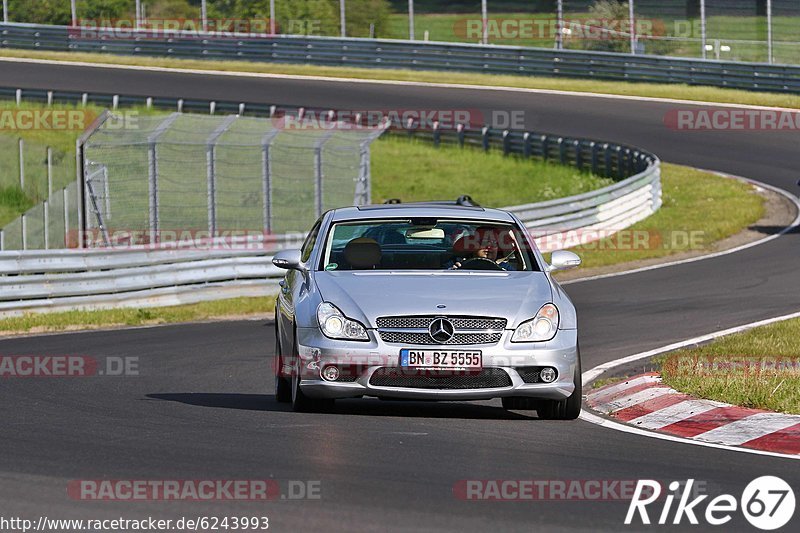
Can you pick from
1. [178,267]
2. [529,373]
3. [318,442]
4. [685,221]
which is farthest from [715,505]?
[685,221]

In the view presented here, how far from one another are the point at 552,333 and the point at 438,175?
2786 cm

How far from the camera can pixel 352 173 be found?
29047mm

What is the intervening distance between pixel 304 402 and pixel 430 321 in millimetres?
1060

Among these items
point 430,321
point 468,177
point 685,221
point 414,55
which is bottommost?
point 685,221

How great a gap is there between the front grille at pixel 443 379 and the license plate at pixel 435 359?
0.23ft

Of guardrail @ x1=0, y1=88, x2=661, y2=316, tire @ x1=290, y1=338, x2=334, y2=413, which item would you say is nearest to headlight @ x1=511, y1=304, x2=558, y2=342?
tire @ x1=290, y1=338, x2=334, y2=413

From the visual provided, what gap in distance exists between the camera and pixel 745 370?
1171 centimetres

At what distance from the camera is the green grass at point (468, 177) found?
35.3m

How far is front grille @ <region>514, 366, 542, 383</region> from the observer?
980 centimetres

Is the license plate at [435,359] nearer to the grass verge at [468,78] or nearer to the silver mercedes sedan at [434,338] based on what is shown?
the silver mercedes sedan at [434,338]

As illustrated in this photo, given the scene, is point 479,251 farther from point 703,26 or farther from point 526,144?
point 703,26

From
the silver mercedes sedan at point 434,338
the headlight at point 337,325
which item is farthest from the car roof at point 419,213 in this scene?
the headlight at point 337,325

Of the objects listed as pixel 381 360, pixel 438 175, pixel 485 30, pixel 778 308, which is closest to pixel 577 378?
pixel 381 360

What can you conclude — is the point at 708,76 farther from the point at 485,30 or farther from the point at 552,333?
the point at 552,333
